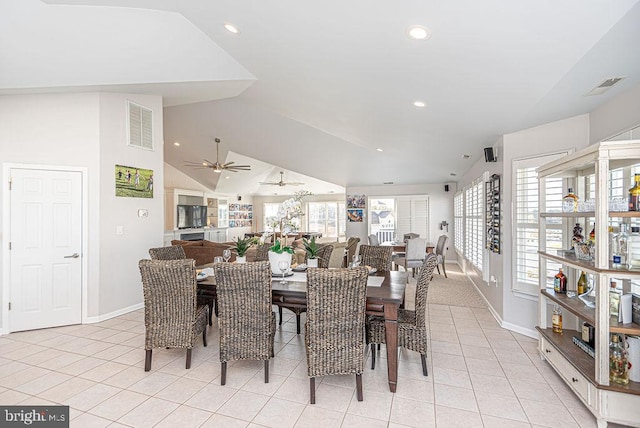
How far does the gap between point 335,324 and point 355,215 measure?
318 inches

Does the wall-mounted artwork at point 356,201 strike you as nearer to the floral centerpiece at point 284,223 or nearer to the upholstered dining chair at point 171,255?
the upholstered dining chair at point 171,255

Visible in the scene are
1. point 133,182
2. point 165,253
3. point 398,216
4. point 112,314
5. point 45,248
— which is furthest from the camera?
point 398,216

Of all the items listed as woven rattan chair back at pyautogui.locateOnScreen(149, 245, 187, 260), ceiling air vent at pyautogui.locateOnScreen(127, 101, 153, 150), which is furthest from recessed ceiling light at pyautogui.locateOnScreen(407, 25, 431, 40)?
ceiling air vent at pyautogui.locateOnScreen(127, 101, 153, 150)

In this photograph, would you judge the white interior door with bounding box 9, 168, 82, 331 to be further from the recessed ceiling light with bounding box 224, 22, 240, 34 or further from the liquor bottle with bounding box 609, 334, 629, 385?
the liquor bottle with bounding box 609, 334, 629, 385

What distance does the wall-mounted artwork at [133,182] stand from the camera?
4332mm

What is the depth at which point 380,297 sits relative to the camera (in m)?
2.47

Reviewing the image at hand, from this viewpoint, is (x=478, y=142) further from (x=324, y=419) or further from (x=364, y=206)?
(x=364, y=206)

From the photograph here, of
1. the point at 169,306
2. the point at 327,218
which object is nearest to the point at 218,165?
the point at 169,306

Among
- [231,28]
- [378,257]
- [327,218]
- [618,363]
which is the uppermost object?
[231,28]

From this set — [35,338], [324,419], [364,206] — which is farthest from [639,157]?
[364,206]

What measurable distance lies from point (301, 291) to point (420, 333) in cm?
108

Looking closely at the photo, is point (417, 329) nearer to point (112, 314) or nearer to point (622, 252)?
point (622, 252)

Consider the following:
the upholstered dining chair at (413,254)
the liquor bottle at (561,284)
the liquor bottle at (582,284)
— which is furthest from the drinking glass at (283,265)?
the upholstered dining chair at (413,254)

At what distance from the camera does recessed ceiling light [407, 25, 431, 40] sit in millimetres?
2287
